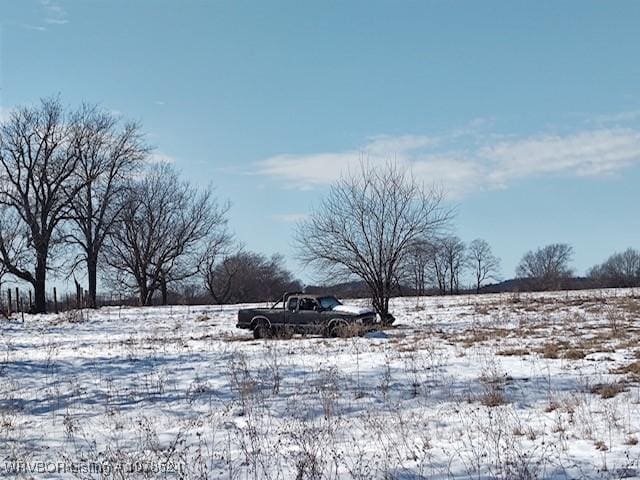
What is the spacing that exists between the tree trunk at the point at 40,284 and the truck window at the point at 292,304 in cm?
2574

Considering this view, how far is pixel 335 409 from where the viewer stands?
349 inches

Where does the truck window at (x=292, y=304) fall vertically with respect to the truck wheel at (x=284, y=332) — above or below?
above

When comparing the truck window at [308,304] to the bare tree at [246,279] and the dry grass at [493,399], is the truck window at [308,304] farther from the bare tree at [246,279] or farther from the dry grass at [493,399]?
the bare tree at [246,279]

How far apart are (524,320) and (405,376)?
443 inches

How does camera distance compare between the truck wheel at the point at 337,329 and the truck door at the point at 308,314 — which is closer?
the truck wheel at the point at 337,329

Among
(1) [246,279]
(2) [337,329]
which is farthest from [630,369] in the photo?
(1) [246,279]

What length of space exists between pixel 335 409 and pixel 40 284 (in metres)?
36.7

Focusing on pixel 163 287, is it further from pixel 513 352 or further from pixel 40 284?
pixel 513 352

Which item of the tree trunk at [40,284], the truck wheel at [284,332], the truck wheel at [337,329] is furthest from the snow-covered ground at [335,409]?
the tree trunk at [40,284]

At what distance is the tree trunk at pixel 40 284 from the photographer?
4041 centimetres

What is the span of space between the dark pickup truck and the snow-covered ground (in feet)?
7.43

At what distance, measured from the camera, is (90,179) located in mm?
43656

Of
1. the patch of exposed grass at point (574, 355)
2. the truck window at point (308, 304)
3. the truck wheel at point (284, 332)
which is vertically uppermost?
the truck window at point (308, 304)

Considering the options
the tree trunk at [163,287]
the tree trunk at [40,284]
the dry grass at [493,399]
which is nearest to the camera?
the dry grass at [493,399]
